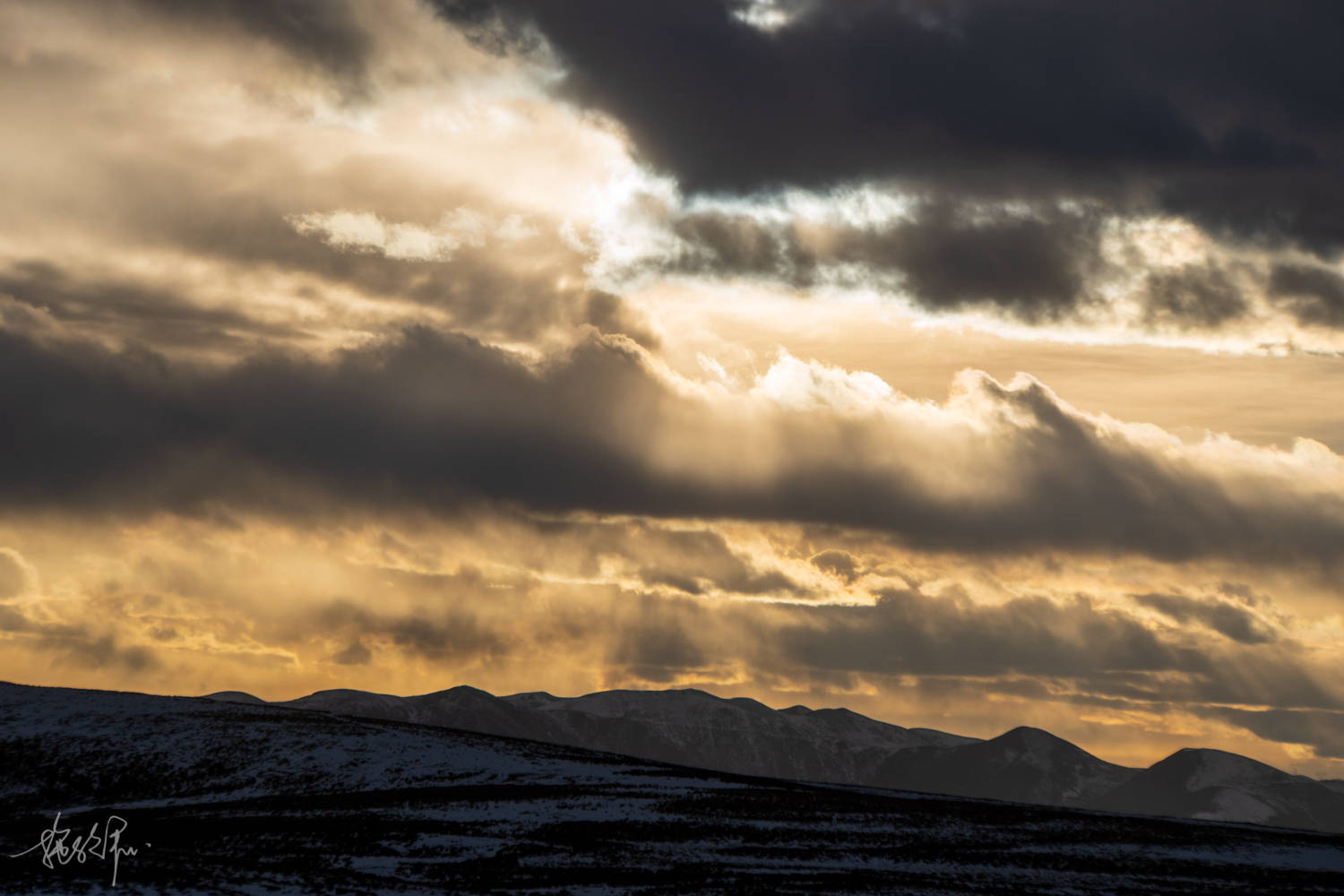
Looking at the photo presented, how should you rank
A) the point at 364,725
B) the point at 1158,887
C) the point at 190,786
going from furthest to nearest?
the point at 364,725 < the point at 190,786 < the point at 1158,887

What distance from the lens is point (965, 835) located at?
2980 inches

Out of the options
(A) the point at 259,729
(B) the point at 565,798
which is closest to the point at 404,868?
(B) the point at 565,798

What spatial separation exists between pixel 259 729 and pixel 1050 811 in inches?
2497

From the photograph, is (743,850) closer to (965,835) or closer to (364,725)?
(965,835)

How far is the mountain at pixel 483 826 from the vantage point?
181ft

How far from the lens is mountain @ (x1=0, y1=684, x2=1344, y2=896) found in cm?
5531

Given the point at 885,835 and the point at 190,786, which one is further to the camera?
the point at 190,786

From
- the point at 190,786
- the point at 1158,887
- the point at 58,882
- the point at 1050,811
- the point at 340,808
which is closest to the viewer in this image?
the point at 58,882

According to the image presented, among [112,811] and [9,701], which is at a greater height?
[9,701]
